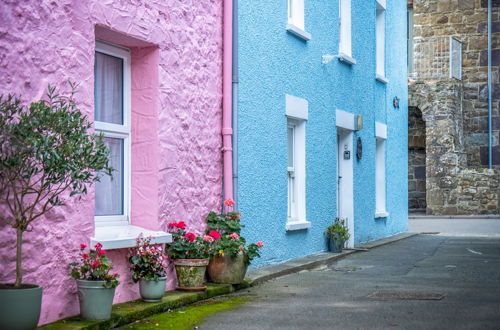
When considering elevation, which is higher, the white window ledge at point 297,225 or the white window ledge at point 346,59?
the white window ledge at point 346,59

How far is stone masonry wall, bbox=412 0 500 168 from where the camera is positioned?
29.8 metres

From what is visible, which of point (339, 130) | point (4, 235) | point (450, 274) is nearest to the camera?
point (4, 235)

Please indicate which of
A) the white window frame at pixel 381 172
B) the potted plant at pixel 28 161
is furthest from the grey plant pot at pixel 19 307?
the white window frame at pixel 381 172

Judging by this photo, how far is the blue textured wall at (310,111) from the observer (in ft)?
35.5

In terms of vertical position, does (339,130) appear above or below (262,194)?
above

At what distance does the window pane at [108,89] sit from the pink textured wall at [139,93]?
→ 7.2 inches

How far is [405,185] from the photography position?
67.7ft

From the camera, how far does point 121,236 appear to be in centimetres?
778

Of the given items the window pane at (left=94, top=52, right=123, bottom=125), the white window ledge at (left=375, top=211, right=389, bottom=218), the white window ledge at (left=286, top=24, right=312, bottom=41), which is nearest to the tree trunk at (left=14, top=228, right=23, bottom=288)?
the window pane at (left=94, top=52, right=123, bottom=125)

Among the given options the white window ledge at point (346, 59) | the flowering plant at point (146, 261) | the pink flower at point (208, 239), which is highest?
the white window ledge at point (346, 59)

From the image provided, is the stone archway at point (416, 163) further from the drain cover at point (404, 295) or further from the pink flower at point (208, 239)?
the pink flower at point (208, 239)

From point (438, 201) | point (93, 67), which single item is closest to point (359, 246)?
point (93, 67)

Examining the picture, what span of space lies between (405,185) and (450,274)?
956cm

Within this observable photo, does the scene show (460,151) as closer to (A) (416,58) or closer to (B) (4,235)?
(A) (416,58)
